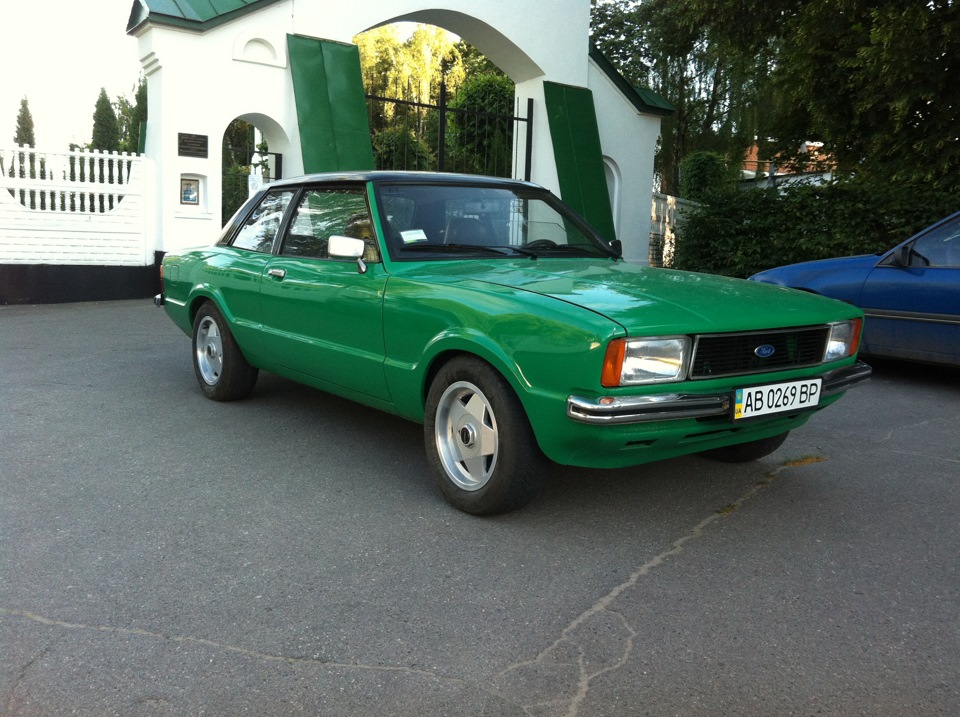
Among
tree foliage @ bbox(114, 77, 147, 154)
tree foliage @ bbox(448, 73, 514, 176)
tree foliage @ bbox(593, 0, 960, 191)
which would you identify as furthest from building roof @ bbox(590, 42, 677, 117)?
tree foliage @ bbox(114, 77, 147, 154)

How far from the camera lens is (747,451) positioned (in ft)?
16.3

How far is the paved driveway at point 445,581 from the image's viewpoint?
2641 mm

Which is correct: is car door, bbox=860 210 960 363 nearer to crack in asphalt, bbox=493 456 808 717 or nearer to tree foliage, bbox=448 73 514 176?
crack in asphalt, bbox=493 456 808 717

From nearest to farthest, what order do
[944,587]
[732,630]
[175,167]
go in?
1. [732,630]
2. [944,587]
3. [175,167]

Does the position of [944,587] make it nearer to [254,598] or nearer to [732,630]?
[732,630]

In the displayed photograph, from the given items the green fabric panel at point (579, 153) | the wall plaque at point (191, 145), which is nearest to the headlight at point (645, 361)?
the wall plaque at point (191, 145)

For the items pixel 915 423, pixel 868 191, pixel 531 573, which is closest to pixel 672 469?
pixel 531 573

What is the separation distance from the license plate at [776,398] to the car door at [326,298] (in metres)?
1.76

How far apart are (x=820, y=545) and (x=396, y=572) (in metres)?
1.76

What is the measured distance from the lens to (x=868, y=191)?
492 inches

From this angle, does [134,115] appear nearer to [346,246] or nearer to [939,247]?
[939,247]

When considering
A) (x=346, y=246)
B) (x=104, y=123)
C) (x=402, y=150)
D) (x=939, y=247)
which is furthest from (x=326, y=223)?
(x=104, y=123)

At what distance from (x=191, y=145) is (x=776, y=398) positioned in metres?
11.5

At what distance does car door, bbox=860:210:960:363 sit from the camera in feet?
24.0
